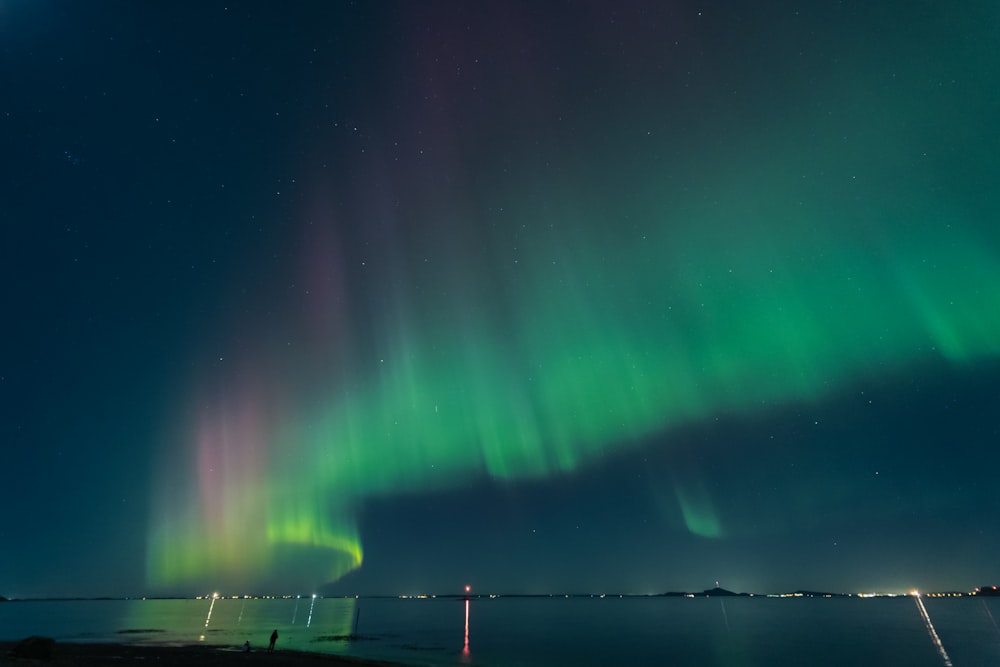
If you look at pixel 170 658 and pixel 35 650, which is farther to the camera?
pixel 170 658

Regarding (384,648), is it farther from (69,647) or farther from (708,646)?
(708,646)

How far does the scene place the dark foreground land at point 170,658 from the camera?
39875mm

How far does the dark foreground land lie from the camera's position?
1570 inches

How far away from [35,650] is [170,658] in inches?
342

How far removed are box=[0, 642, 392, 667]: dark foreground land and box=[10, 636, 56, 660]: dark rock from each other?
0.77 feet

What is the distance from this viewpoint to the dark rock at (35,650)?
133 feet

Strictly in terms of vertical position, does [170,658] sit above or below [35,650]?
below

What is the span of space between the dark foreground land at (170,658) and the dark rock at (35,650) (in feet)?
0.77

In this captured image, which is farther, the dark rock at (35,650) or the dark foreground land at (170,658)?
the dark rock at (35,650)

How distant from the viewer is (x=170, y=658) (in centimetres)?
4566

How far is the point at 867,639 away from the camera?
269ft

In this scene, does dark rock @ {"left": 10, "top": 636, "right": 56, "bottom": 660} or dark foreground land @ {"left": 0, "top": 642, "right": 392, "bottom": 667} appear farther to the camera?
dark rock @ {"left": 10, "top": 636, "right": 56, "bottom": 660}

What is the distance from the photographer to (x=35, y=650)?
40938 mm

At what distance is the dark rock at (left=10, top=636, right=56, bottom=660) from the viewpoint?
4044cm
